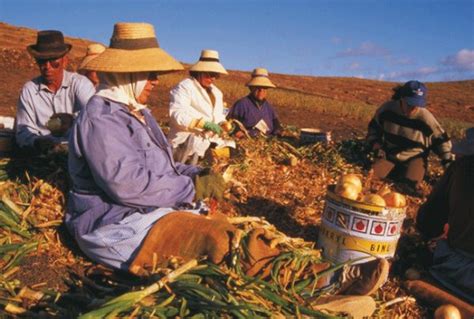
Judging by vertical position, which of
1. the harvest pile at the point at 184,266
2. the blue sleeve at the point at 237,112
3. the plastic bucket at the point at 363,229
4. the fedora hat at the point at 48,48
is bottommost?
the harvest pile at the point at 184,266

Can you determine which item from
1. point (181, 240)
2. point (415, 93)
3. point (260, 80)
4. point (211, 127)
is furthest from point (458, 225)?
point (260, 80)

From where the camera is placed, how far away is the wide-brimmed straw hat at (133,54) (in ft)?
9.40

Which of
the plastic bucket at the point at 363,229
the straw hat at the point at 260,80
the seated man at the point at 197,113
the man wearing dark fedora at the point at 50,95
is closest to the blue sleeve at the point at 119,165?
the plastic bucket at the point at 363,229

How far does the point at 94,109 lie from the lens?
2762 millimetres

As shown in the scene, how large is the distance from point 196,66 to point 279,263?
11.1 ft

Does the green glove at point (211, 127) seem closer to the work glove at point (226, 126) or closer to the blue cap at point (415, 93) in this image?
the work glove at point (226, 126)

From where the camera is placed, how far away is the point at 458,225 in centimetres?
338

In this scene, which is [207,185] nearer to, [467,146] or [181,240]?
[181,240]

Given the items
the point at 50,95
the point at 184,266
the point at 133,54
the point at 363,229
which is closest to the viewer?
the point at 184,266

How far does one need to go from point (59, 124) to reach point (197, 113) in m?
1.55

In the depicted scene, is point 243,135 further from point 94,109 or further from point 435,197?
point 94,109

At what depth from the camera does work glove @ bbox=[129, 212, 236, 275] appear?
2680 millimetres

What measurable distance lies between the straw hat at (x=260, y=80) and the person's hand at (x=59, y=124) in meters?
3.11

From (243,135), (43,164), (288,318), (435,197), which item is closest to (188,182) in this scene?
(288,318)
